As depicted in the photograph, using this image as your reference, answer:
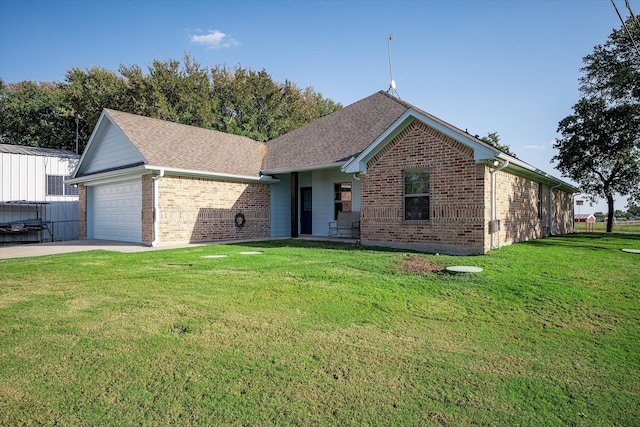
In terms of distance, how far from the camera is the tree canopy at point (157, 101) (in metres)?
30.8

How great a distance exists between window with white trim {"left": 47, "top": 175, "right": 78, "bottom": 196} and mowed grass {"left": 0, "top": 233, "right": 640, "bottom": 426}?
17931 millimetres

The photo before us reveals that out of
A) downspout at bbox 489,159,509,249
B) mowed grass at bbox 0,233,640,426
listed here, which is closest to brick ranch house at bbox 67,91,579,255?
downspout at bbox 489,159,509,249

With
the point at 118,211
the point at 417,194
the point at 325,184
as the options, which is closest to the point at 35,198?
the point at 118,211

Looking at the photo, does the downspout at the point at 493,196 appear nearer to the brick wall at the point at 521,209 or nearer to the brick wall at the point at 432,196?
the brick wall at the point at 521,209

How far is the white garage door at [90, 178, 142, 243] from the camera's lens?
15.4 metres

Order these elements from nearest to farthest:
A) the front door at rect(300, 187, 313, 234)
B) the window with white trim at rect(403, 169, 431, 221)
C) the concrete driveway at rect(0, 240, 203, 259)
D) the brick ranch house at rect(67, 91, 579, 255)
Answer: the brick ranch house at rect(67, 91, 579, 255)
the window with white trim at rect(403, 169, 431, 221)
the concrete driveway at rect(0, 240, 203, 259)
the front door at rect(300, 187, 313, 234)

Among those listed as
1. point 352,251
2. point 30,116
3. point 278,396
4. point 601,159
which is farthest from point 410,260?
point 30,116

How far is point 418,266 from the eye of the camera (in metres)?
8.31

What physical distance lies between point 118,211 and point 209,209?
4.21 metres

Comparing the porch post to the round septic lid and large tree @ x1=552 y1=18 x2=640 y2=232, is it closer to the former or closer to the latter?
the round septic lid

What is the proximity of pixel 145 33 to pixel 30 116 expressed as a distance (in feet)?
68.2

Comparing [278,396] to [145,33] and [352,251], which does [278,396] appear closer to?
[352,251]

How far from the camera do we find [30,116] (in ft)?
114

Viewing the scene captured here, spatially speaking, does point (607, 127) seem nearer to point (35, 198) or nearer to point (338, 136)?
point (338, 136)
